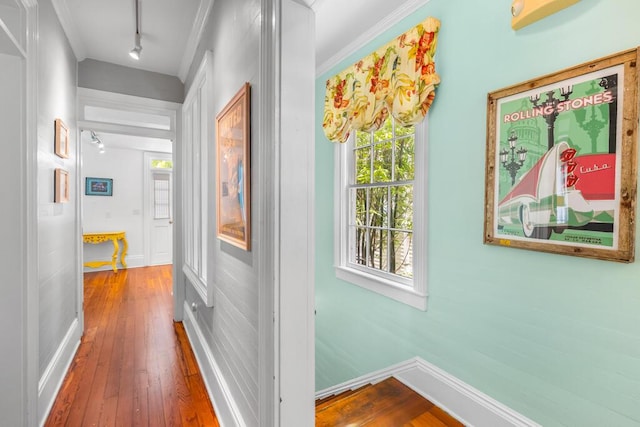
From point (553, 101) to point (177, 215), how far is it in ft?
10.8

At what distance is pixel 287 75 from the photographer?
3.67ft

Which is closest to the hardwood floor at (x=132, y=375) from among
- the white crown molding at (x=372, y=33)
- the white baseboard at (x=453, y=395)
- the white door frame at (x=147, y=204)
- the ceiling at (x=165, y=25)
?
the white baseboard at (x=453, y=395)

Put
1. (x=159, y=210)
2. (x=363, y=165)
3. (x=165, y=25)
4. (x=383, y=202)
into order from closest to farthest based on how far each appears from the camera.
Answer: (x=165, y=25) < (x=383, y=202) < (x=363, y=165) < (x=159, y=210)

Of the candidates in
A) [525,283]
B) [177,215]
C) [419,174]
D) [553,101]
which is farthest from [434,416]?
[177,215]

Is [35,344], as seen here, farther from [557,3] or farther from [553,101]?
[557,3]

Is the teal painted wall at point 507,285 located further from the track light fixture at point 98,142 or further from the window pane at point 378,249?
the track light fixture at point 98,142

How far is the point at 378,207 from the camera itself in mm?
2689

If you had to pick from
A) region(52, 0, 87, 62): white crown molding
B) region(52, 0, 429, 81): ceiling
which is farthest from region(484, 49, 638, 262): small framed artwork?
region(52, 0, 87, 62): white crown molding

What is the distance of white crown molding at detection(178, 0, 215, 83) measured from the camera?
2.17 m

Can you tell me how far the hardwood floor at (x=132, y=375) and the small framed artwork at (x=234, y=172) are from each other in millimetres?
1173

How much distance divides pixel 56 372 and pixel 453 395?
2.65 meters

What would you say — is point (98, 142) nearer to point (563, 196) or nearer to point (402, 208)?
point (402, 208)

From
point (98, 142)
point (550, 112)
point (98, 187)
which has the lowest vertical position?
point (98, 187)

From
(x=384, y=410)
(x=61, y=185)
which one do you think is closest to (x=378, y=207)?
(x=384, y=410)
